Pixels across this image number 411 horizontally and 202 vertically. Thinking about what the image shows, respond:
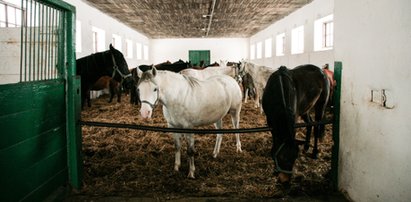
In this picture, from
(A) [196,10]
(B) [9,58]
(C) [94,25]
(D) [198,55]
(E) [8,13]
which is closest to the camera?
(B) [9,58]

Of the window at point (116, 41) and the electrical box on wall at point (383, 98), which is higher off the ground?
the window at point (116, 41)

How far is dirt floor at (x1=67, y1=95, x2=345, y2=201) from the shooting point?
10.8 ft

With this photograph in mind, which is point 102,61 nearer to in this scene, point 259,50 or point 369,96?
point 369,96

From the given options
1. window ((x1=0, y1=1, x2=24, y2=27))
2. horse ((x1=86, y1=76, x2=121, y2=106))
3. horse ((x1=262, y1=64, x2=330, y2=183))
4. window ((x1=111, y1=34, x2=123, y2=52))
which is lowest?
horse ((x1=262, y1=64, x2=330, y2=183))

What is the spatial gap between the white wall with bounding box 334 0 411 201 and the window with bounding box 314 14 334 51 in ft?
29.7

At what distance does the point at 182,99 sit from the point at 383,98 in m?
2.32

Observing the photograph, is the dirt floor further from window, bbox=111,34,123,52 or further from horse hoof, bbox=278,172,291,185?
window, bbox=111,34,123,52

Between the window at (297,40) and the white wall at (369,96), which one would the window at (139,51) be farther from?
the white wall at (369,96)

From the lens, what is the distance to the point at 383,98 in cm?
235

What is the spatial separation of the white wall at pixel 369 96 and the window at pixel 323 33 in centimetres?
906

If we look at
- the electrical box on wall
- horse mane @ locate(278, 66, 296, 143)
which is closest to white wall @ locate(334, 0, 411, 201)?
the electrical box on wall

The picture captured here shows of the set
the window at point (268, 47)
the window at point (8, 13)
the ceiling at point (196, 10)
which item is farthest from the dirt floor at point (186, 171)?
the window at point (268, 47)

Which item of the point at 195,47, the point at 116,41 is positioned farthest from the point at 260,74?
the point at 195,47

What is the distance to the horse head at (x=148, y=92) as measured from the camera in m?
3.52
